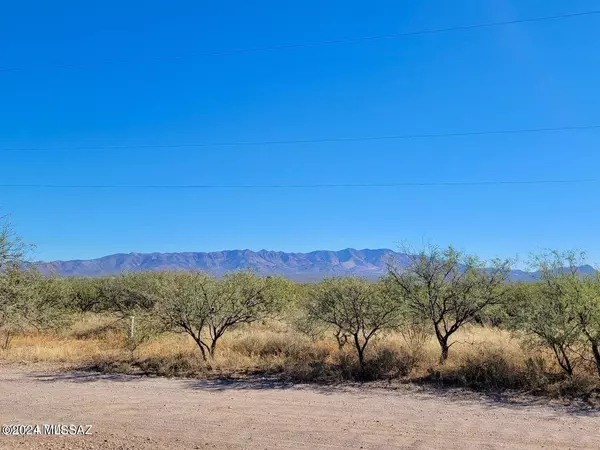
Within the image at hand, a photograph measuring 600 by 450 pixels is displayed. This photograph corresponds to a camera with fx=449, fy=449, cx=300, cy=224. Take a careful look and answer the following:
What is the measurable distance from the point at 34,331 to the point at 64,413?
14911 mm

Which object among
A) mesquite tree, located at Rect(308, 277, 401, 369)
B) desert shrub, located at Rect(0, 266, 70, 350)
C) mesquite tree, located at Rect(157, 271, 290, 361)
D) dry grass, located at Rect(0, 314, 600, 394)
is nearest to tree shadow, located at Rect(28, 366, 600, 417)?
dry grass, located at Rect(0, 314, 600, 394)

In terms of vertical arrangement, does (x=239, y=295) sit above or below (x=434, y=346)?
above

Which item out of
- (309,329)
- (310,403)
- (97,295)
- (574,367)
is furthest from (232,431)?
(97,295)

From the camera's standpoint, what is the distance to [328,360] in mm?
14250

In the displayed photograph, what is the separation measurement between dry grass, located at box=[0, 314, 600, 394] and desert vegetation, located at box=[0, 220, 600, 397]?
0.14 feet

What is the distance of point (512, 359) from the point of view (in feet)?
41.2

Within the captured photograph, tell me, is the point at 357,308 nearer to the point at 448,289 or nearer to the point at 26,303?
the point at 448,289

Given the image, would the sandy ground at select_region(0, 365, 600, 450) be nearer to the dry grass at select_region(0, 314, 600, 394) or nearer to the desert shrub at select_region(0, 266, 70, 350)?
the dry grass at select_region(0, 314, 600, 394)

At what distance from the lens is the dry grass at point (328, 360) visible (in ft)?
38.3

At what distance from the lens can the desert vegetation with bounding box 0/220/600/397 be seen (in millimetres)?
11531

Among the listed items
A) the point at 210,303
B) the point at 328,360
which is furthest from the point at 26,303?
the point at 328,360

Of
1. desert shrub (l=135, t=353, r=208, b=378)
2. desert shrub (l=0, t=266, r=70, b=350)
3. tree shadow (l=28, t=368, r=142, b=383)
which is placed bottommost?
tree shadow (l=28, t=368, r=142, b=383)

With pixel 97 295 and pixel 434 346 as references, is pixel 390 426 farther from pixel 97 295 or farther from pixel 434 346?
pixel 97 295

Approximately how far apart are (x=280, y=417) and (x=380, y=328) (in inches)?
222
